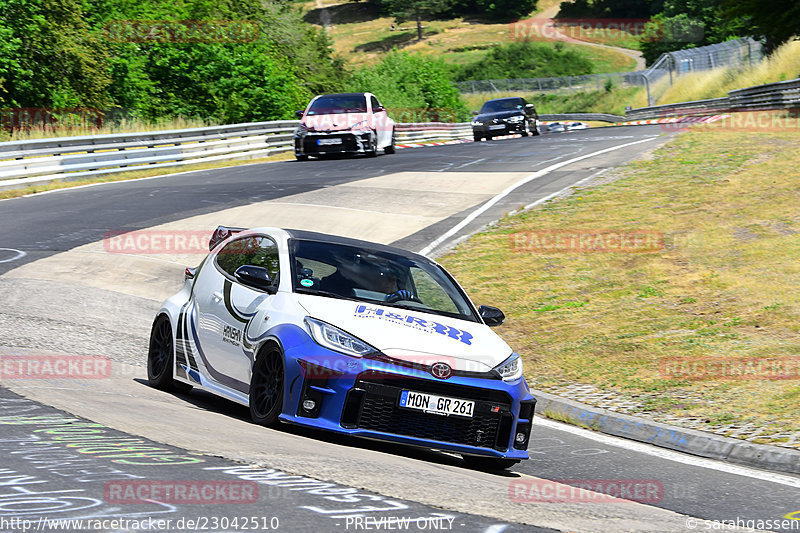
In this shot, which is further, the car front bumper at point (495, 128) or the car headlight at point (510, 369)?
the car front bumper at point (495, 128)

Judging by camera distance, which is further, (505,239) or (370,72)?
(370,72)

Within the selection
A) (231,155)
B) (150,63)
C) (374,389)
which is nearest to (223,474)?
(374,389)

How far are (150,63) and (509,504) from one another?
38560mm

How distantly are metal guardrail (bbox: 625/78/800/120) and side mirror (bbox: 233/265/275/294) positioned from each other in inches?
1212

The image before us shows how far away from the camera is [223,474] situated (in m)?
5.21

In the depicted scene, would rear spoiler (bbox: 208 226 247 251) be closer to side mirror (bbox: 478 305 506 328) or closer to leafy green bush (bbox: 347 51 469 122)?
side mirror (bbox: 478 305 506 328)

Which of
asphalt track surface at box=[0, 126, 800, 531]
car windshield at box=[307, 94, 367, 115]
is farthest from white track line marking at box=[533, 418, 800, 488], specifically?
car windshield at box=[307, 94, 367, 115]

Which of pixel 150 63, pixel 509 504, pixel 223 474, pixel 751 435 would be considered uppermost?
pixel 150 63

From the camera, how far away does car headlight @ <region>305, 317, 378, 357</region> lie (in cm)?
684

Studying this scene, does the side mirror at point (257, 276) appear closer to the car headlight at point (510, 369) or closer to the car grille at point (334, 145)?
the car headlight at point (510, 369)

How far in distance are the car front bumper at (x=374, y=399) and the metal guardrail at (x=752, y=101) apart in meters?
31.0

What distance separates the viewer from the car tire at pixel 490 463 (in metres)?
7.23

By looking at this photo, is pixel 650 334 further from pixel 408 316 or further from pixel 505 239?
pixel 505 239

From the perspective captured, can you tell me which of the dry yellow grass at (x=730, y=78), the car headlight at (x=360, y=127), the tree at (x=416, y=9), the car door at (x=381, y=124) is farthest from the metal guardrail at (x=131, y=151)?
the tree at (x=416, y=9)
